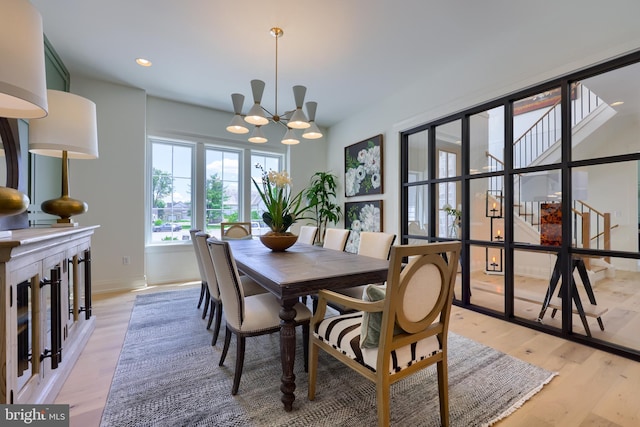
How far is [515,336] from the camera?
234 cm

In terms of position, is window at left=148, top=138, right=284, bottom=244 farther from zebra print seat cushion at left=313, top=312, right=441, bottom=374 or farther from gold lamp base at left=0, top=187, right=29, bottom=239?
zebra print seat cushion at left=313, top=312, right=441, bottom=374

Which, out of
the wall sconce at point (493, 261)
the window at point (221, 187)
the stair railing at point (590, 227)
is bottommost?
the wall sconce at point (493, 261)

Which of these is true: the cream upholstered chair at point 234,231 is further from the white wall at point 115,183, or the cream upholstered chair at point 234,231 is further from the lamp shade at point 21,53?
the lamp shade at point 21,53

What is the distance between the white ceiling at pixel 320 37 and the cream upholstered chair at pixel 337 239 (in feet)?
6.32

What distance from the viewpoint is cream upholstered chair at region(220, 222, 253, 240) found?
141 inches

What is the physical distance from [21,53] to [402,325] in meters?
1.72

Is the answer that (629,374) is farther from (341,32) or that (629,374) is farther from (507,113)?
(341,32)

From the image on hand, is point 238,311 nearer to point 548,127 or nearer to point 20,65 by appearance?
point 20,65

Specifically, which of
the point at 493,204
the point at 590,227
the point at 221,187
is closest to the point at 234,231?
the point at 221,187

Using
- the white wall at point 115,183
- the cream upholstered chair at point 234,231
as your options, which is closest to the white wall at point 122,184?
the white wall at point 115,183

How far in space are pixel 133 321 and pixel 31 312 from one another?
149 centimetres

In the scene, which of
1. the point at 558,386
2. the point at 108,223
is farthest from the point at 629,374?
the point at 108,223

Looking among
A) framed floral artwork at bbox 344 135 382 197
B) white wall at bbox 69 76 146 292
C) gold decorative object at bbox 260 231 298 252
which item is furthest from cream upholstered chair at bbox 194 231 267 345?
framed floral artwork at bbox 344 135 382 197

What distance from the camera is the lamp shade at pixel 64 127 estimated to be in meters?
1.88
